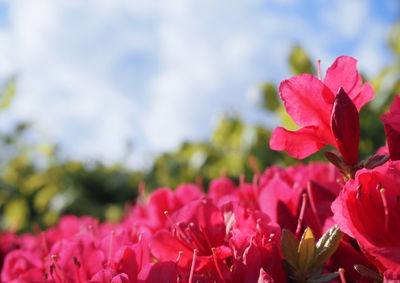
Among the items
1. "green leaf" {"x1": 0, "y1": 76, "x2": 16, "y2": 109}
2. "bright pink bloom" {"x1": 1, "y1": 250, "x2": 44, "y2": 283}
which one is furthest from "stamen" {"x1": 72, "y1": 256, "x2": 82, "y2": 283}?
"green leaf" {"x1": 0, "y1": 76, "x2": 16, "y2": 109}

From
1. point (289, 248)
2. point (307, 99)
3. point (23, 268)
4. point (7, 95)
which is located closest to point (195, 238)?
point (289, 248)

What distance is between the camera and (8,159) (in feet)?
13.4

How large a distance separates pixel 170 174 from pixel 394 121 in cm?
196

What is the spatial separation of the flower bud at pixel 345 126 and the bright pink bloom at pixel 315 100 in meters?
0.02

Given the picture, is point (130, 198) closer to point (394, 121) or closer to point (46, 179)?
point (46, 179)

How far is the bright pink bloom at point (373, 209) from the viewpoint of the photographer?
1.67ft

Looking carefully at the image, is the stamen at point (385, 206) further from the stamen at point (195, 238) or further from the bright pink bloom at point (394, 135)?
the stamen at point (195, 238)

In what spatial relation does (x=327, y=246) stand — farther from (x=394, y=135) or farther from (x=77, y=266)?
(x=77, y=266)

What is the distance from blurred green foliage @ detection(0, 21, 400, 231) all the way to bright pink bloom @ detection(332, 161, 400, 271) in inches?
49.7

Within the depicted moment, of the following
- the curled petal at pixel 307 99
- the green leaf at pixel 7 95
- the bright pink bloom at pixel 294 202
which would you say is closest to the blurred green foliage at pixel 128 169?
the green leaf at pixel 7 95

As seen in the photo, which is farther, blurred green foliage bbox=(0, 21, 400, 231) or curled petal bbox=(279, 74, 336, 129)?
blurred green foliage bbox=(0, 21, 400, 231)

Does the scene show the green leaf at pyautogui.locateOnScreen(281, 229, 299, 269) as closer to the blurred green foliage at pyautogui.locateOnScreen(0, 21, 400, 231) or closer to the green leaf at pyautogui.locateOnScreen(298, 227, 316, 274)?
the green leaf at pyautogui.locateOnScreen(298, 227, 316, 274)

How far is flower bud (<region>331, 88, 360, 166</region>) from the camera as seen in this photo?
59 centimetres

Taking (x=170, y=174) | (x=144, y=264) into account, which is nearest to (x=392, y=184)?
(x=144, y=264)
